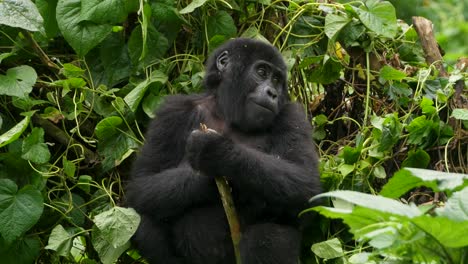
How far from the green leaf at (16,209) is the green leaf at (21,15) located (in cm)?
73

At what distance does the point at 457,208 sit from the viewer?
2.12 m

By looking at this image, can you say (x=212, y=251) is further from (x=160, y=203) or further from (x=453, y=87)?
(x=453, y=87)

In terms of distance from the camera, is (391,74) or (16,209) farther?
(391,74)

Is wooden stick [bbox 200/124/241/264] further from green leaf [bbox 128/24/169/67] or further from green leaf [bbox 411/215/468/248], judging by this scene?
green leaf [bbox 411/215/468/248]

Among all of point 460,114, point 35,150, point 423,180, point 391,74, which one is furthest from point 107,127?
point 423,180

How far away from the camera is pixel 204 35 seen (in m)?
4.90

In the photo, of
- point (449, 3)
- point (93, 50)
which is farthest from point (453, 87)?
point (449, 3)

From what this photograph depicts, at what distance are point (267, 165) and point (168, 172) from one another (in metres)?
0.48

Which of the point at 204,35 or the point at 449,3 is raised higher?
the point at 204,35

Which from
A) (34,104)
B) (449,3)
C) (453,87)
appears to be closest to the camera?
(34,104)

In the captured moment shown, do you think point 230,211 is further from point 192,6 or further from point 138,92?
point 192,6

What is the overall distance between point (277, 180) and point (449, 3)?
826cm

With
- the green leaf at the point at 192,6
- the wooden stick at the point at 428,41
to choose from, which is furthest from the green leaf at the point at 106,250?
the wooden stick at the point at 428,41

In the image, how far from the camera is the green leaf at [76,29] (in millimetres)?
4441
